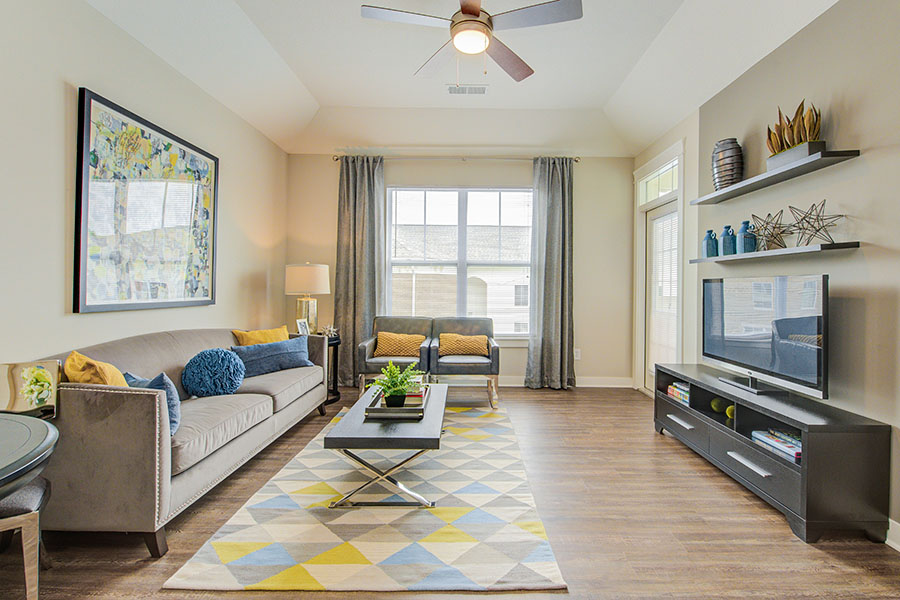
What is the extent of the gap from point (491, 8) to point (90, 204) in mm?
2870

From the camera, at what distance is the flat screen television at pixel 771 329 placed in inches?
97.9

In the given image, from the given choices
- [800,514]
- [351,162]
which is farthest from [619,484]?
[351,162]

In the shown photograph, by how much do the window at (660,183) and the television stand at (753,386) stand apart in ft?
6.80

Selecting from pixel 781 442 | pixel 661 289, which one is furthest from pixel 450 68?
pixel 781 442

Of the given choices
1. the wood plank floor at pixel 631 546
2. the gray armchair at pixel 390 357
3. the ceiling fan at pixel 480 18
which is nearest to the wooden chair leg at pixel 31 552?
the wood plank floor at pixel 631 546

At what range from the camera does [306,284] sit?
4883mm

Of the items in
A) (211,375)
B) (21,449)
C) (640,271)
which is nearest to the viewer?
(21,449)

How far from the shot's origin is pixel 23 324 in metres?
2.30

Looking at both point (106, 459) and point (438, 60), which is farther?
point (438, 60)

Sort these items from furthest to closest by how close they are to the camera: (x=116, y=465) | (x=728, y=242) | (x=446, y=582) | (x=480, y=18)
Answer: (x=728, y=242) → (x=480, y=18) → (x=116, y=465) → (x=446, y=582)

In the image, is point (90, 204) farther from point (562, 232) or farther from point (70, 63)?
point (562, 232)

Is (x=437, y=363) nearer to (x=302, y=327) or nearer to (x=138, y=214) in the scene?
(x=302, y=327)

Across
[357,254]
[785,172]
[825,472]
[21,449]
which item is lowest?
[825,472]

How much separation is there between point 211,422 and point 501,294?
12.5 feet
